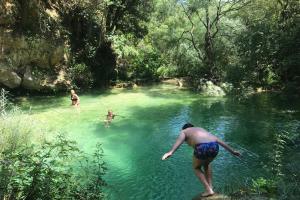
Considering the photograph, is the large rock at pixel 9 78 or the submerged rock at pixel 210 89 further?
the submerged rock at pixel 210 89

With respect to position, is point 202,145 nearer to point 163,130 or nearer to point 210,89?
point 163,130

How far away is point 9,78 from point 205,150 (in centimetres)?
1921

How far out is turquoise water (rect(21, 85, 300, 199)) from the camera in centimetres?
1029

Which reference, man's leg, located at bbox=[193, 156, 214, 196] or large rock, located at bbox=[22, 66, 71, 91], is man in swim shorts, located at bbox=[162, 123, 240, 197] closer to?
man's leg, located at bbox=[193, 156, 214, 196]

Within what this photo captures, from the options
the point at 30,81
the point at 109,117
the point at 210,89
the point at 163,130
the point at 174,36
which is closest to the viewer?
the point at 163,130

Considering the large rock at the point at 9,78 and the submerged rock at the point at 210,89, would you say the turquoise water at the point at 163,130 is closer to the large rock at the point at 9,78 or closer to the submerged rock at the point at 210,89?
the submerged rock at the point at 210,89

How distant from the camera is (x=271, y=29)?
19.7m

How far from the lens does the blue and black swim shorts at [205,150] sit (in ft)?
21.6

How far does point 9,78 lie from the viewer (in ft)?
75.7

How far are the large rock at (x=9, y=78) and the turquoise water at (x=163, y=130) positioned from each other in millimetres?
1707

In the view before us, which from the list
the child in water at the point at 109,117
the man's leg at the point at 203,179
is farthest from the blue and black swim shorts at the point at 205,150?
the child in water at the point at 109,117

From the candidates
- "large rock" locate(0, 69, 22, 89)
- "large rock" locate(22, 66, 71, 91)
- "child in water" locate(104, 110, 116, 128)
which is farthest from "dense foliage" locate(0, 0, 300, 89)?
"child in water" locate(104, 110, 116, 128)

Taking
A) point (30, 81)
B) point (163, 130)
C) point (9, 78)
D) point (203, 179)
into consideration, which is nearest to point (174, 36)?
point (30, 81)

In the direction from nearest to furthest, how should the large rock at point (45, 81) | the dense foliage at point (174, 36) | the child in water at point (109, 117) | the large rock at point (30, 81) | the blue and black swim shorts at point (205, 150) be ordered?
1. the blue and black swim shorts at point (205, 150)
2. the child in water at point (109, 117)
3. the dense foliage at point (174, 36)
4. the large rock at point (30, 81)
5. the large rock at point (45, 81)
